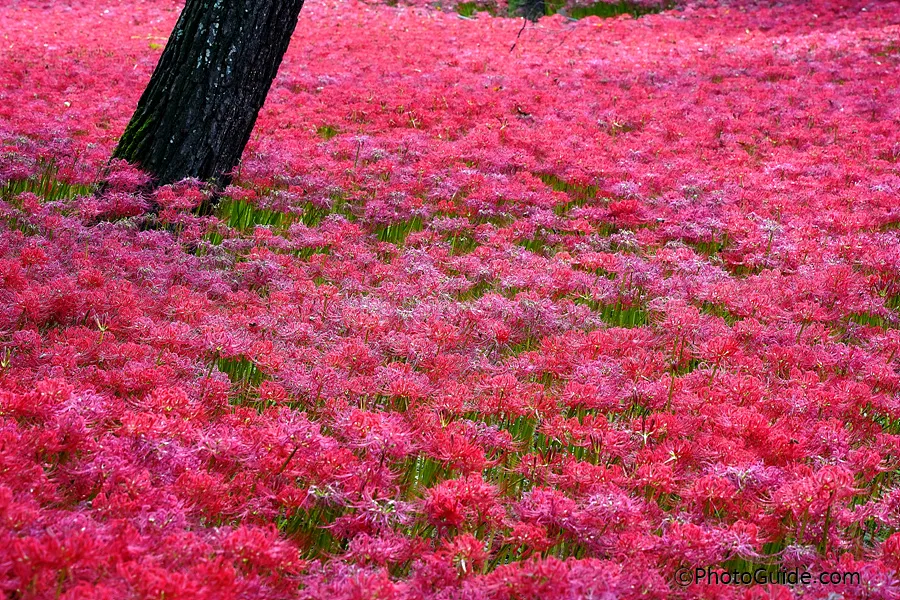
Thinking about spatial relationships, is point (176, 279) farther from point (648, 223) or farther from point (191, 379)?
point (648, 223)

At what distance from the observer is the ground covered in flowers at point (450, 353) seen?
2.34 meters

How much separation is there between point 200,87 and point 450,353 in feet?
9.89

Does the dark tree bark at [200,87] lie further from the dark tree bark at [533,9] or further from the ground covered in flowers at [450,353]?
the dark tree bark at [533,9]

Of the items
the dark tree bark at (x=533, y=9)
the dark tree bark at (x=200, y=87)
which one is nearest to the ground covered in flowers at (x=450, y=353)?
the dark tree bark at (x=200, y=87)

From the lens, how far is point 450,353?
387 cm

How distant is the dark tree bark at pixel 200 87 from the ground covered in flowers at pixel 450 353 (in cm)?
31

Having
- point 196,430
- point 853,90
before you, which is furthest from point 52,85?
point 853,90

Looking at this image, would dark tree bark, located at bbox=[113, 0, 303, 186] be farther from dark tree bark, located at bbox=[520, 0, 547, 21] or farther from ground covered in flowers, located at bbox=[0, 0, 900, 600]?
dark tree bark, located at bbox=[520, 0, 547, 21]

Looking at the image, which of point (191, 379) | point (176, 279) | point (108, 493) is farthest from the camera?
point (176, 279)

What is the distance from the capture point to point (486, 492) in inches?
101

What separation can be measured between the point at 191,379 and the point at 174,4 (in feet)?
51.6

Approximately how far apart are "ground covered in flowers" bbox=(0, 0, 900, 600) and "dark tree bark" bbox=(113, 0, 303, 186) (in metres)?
0.31

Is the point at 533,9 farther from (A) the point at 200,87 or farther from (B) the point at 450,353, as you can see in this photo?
(B) the point at 450,353

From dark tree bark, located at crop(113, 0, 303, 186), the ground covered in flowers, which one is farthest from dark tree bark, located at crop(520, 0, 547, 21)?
dark tree bark, located at crop(113, 0, 303, 186)
